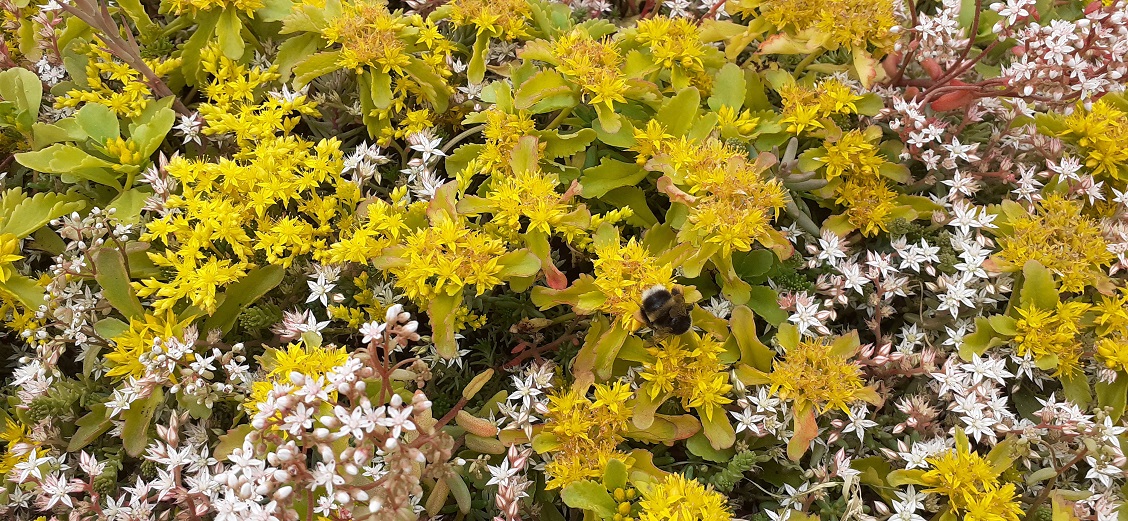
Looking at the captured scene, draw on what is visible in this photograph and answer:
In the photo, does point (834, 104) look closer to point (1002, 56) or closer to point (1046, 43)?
point (1046, 43)

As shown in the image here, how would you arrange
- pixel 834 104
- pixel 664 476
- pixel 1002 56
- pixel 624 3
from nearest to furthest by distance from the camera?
pixel 664 476 < pixel 834 104 < pixel 1002 56 < pixel 624 3

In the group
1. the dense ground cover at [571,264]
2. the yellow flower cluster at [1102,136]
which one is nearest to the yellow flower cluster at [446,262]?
the dense ground cover at [571,264]

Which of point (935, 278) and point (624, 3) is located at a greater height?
point (624, 3)

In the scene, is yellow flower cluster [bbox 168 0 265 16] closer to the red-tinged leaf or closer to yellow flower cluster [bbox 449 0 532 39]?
yellow flower cluster [bbox 449 0 532 39]

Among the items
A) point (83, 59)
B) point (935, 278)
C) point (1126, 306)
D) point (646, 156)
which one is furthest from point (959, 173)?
point (83, 59)

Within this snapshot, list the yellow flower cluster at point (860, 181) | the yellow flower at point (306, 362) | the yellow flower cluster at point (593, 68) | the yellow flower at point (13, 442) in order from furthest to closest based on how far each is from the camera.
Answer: the yellow flower cluster at point (860, 181) → the yellow flower cluster at point (593, 68) → the yellow flower at point (13, 442) → the yellow flower at point (306, 362)

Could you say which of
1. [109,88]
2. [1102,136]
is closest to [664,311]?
[1102,136]

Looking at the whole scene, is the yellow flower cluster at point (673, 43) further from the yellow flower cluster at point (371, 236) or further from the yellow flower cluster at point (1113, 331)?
the yellow flower cluster at point (1113, 331)
